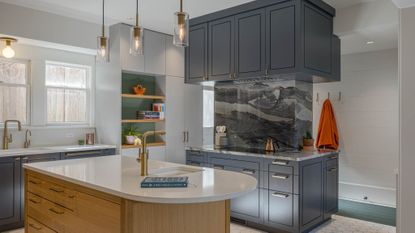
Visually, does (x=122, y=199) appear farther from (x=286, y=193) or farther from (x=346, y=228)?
(x=346, y=228)

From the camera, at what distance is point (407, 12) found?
275 cm

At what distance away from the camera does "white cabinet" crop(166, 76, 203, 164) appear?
5.41 meters

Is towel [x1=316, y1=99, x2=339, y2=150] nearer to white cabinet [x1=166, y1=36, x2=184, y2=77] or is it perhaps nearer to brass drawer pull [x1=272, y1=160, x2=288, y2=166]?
brass drawer pull [x1=272, y1=160, x2=288, y2=166]

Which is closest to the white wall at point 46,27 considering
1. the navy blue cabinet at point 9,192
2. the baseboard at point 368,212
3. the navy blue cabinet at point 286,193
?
the navy blue cabinet at point 9,192

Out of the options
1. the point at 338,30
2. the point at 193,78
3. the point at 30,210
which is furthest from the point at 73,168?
the point at 338,30

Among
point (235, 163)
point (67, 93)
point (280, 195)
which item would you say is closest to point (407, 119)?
point (280, 195)

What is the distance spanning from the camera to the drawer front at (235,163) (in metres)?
3.82

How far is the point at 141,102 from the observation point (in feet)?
18.0

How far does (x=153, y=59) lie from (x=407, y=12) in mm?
3589

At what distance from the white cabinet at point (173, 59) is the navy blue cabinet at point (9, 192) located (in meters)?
2.67

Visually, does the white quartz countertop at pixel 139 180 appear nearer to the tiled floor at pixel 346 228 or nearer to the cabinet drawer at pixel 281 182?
the cabinet drawer at pixel 281 182

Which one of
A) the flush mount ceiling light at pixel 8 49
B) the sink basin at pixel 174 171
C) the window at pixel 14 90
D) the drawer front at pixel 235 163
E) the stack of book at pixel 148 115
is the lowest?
the drawer front at pixel 235 163

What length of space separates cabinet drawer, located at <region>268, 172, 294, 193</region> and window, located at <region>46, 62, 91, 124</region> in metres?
3.28

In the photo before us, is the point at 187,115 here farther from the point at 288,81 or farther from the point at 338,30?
the point at 338,30
